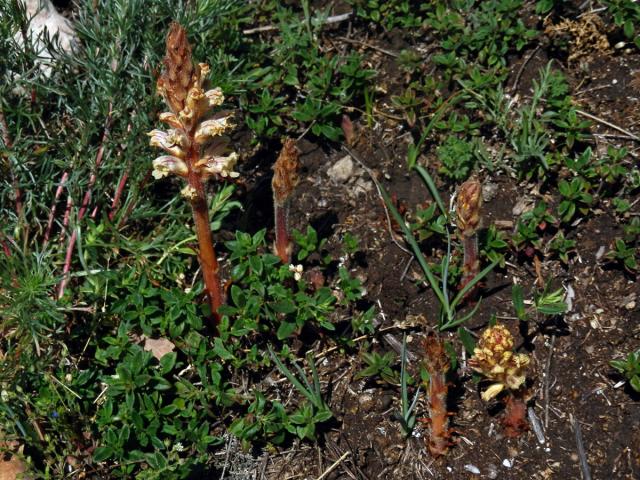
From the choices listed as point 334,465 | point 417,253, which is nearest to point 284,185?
point 417,253

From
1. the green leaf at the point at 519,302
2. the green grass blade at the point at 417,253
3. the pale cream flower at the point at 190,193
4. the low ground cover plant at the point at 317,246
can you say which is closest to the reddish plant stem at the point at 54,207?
the low ground cover plant at the point at 317,246

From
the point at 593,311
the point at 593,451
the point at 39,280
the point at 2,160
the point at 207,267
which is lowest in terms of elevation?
the point at 593,451

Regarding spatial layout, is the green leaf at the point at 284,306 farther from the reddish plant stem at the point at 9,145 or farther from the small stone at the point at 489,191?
the reddish plant stem at the point at 9,145

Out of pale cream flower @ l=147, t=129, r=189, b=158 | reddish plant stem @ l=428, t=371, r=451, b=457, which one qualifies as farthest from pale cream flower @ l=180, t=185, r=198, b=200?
reddish plant stem @ l=428, t=371, r=451, b=457

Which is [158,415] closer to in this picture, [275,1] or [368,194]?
[368,194]

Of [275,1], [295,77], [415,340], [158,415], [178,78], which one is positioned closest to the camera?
[178,78]

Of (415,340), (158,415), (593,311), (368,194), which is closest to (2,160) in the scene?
(158,415)

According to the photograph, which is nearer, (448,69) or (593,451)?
(593,451)
